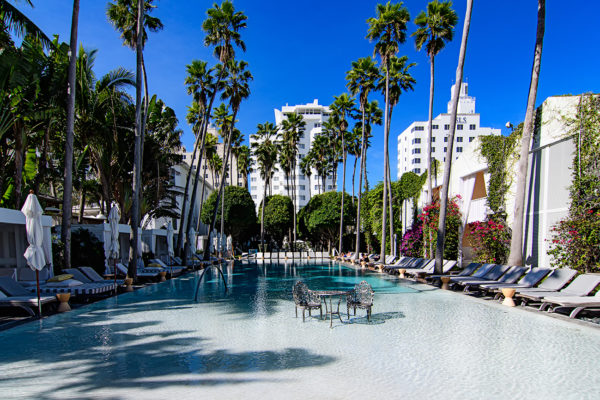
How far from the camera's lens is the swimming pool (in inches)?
197

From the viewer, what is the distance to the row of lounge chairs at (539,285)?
9430 millimetres

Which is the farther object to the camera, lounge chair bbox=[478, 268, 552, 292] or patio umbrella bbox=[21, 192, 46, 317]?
lounge chair bbox=[478, 268, 552, 292]

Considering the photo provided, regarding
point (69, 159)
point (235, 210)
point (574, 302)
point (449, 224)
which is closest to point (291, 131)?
point (235, 210)

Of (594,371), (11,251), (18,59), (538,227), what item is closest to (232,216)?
(11,251)

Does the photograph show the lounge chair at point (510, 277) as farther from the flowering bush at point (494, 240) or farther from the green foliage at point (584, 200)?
the flowering bush at point (494, 240)

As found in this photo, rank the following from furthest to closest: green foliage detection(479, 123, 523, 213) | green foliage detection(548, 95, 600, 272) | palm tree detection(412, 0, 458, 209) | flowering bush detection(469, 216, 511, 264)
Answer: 1. palm tree detection(412, 0, 458, 209)
2. green foliage detection(479, 123, 523, 213)
3. flowering bush detection(469, 216, 511, 264)
4. green foliage detection(548, 95, 600, 272)

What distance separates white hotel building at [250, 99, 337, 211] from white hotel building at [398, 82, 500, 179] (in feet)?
58.2

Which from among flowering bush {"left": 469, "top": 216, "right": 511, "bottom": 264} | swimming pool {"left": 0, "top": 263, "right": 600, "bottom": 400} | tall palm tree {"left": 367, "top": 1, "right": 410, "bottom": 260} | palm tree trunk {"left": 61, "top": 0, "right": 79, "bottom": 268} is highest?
tall palm tree {"left": 367, "top": 1, "right": 410, "bottom": 260}

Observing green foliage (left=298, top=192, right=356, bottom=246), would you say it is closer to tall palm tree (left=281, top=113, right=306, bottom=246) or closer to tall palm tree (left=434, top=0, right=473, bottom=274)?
tall palm tree (left=281, top=113, right=306, bottom=246)

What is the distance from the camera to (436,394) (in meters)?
4.85

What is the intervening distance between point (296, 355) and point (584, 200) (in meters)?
11.0

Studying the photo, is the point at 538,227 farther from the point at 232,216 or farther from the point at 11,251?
the point at 232,216

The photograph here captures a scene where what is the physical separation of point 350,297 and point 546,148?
405 inches

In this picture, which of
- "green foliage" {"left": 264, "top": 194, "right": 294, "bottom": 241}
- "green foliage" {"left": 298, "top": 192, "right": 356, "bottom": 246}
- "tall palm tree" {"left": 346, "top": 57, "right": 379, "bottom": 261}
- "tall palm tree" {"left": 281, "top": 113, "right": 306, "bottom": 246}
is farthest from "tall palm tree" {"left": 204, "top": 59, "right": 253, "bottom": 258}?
"green foliage" {"left": 264, "top": 194, "right": 294, "bottom": 241}
